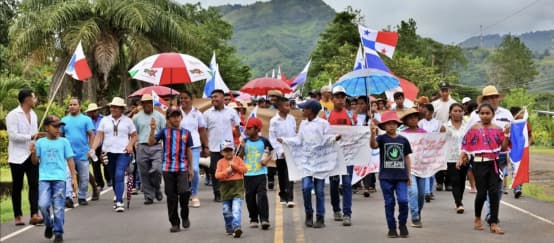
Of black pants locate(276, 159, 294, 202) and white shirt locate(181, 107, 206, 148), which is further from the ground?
white shirt locate(181, 107, 206, 148)

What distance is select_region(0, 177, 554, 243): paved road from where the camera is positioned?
9719 mm

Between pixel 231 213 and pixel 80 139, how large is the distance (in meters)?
4.57

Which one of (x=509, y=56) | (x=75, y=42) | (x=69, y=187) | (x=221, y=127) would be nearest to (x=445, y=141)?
(x=221, y=127)

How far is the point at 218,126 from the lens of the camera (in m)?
13.9

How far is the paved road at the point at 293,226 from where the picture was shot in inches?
383

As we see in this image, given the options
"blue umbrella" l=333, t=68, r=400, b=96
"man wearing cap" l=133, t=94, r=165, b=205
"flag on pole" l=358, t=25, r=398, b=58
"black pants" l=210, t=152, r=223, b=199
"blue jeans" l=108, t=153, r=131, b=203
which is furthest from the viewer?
"flag on pole" l=358, t=25, r=398, b=58

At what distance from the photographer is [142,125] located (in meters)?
13.6

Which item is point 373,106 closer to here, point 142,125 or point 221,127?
point 221,127

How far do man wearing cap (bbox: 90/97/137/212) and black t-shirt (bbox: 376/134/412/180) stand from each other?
4.84m

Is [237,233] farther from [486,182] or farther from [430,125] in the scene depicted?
[430,125]

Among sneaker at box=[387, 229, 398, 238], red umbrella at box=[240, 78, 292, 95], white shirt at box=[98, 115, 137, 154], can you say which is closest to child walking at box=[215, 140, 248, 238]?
sneaker at box=[387, 229, 398, 238]

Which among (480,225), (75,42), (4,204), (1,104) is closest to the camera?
(480,225)

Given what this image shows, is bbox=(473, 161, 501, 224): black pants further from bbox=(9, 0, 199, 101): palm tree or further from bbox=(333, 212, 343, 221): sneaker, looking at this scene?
bbox=(9, 0, 199, 101): palm tree

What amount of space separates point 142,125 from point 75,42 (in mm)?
16334
